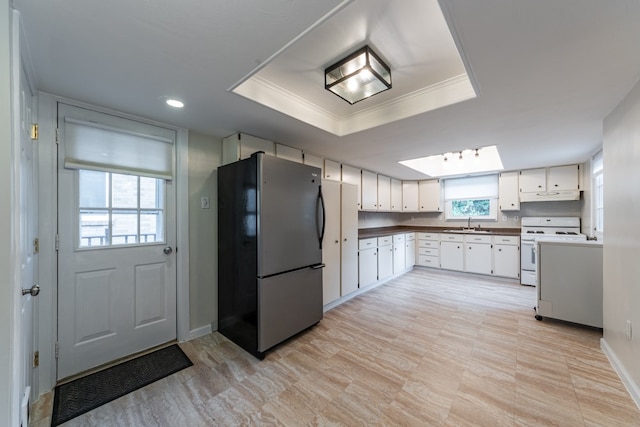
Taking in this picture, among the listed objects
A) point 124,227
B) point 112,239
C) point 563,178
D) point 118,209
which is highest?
point 563,178

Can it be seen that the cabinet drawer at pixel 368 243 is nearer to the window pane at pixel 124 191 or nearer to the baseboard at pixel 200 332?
the baseboard at pixel 200 332

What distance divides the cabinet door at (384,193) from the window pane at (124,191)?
3.96 metres

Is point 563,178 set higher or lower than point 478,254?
higher

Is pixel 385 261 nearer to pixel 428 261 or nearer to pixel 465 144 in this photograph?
pixel 428 261

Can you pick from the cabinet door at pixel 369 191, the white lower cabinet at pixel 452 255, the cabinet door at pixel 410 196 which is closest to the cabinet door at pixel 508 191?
the white lower cabinet at pixel 452 255

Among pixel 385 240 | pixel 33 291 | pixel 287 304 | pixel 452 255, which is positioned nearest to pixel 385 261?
pixel 385 240

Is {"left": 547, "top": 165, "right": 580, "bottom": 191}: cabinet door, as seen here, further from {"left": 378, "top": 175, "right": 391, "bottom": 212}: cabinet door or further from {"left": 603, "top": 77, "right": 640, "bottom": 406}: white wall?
{"left": 378, "top": 175, "right": 391, "bottom": 212}: cabinet door

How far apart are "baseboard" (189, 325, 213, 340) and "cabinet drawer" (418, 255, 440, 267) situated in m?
4.60

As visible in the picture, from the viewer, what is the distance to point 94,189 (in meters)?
2.00

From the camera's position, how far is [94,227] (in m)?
2.01

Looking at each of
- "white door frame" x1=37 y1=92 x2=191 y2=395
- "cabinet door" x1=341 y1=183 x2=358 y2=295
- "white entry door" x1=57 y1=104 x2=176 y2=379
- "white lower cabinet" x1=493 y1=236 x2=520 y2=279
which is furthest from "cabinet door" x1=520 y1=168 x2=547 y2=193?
"white door frame" x1=37 y1=92 x2=191 y2=395

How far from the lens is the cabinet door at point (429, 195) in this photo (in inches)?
221

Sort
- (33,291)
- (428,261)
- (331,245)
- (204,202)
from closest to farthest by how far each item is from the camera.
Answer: (33,291) < (204,202) < (331,245) < (428,261)

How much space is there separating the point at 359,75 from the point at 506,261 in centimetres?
471
